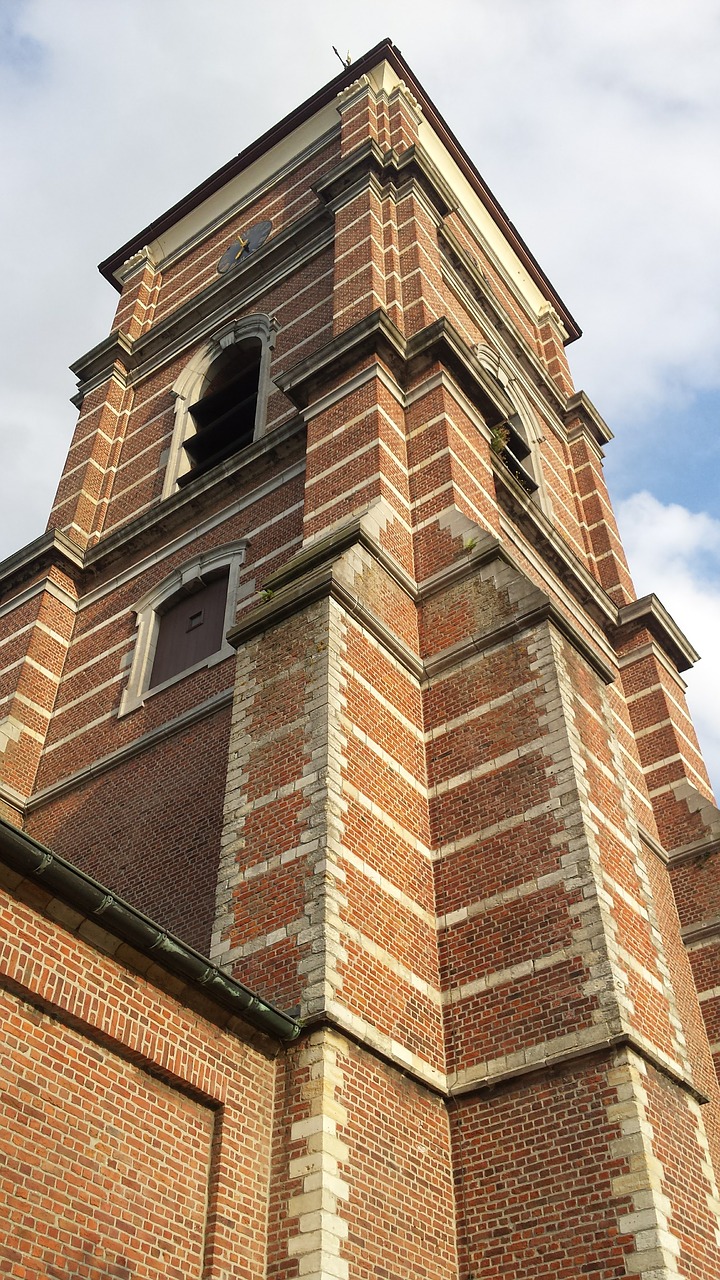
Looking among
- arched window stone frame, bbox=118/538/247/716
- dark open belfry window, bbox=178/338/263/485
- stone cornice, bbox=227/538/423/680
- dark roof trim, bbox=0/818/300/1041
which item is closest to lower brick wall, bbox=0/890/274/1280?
dark roof trim, bbox=0/818/300/1041

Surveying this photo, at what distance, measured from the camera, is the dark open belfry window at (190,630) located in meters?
14.7

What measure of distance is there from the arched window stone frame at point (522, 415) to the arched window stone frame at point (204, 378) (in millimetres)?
3771

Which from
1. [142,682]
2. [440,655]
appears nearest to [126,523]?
[142,682]

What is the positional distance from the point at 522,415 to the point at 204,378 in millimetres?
6008

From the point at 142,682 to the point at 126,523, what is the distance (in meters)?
3.50

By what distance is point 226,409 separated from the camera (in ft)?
66.6

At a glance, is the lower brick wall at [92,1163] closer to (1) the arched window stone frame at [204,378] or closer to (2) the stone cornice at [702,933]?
(2) the stone cornice at [702,933]

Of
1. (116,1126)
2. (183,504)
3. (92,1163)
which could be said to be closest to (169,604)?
(183,504)

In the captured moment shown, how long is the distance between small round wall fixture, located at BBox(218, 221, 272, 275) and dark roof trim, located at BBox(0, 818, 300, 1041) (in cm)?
1832

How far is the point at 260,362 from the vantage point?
19.8m

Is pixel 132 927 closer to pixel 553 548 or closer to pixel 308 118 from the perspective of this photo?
pixel 553 548

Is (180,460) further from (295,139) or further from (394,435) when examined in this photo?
(295,139)

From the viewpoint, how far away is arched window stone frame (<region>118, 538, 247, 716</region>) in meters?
14.6

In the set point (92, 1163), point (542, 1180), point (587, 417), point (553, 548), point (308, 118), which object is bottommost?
point (92, 1163)
